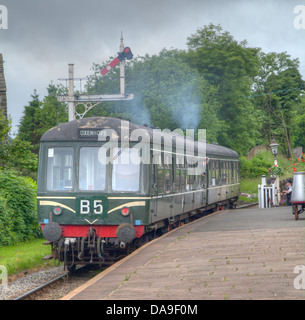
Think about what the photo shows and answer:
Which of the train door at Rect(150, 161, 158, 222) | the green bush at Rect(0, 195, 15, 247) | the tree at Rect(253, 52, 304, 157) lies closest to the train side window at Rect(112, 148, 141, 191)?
the train door at Rect(150, 161, 158, 222)

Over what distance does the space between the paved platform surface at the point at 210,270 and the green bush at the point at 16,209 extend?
5889 mm

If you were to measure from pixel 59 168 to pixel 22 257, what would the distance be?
3055 millimetres

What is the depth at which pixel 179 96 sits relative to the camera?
127 ft

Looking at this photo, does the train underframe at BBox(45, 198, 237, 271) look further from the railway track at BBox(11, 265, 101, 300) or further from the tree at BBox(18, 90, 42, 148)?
the tree at BBox(18, 90, 42, 148)

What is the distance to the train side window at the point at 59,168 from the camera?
1299 centimetres

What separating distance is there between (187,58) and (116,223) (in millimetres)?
38862

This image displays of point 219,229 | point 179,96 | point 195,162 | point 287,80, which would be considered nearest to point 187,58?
point 179,96

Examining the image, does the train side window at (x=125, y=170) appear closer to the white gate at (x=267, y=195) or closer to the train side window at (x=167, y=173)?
the train side window at (x=167, y=173)

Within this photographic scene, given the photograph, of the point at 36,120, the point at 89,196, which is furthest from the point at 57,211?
the point at 36,120

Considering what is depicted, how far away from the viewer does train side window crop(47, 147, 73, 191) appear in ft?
42.6

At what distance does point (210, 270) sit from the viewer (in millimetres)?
9148

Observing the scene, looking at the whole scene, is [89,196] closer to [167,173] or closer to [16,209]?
[167,173]

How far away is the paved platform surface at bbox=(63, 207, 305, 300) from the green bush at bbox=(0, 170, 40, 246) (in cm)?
589
